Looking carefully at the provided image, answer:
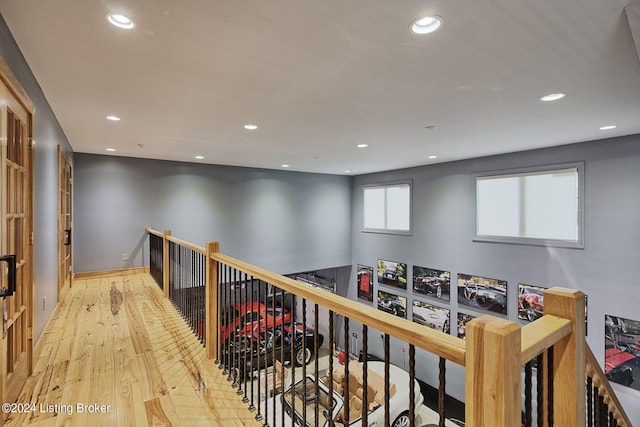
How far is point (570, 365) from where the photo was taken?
979 mm

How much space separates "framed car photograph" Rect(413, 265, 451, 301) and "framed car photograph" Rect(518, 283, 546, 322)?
134 cm

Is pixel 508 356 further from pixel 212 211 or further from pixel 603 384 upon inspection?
pixel 212 211

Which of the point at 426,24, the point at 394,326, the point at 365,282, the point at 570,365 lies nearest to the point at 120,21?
the point at 426,24

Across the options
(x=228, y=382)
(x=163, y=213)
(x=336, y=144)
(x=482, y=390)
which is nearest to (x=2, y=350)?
(x=228, y=382)

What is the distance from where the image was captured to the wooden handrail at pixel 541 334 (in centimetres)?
82

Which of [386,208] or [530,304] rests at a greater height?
[386,208]

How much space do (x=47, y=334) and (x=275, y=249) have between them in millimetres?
5098

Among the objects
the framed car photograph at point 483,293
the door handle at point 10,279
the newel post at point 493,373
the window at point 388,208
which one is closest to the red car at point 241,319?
the newel post at point 493,373

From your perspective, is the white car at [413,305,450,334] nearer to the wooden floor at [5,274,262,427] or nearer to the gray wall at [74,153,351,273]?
the gray wall at [74,153,351,273]

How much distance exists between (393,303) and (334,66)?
6.67 m

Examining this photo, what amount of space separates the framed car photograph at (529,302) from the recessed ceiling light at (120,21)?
6.29 metres

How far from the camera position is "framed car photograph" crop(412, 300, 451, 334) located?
21.6 ft

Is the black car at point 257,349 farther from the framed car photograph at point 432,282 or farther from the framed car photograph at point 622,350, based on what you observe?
the framed car photograph at point 622,350

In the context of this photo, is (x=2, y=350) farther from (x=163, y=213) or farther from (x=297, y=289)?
(x=163, y=213)
